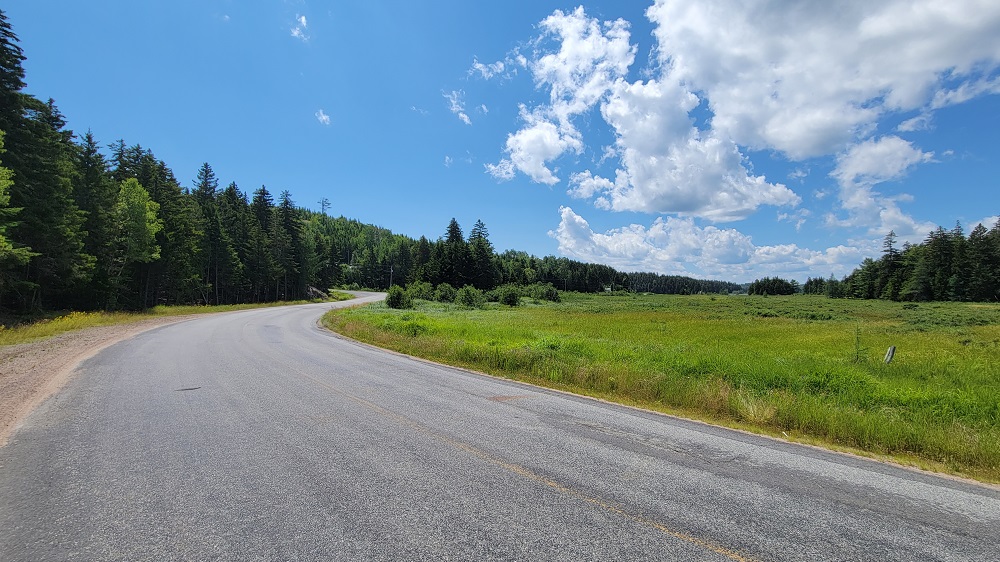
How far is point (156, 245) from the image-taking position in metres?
36.4

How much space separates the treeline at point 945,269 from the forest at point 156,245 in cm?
23

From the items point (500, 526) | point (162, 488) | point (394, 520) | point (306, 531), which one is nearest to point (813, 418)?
point (500, 526)

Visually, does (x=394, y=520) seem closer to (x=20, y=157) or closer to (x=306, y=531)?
(x=306, y=531)

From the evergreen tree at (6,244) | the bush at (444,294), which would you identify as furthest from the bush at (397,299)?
the evergreen tree at (6,244)

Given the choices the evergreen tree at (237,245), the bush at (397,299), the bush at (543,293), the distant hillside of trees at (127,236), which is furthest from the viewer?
the bush at (543,293)

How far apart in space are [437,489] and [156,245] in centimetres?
4465

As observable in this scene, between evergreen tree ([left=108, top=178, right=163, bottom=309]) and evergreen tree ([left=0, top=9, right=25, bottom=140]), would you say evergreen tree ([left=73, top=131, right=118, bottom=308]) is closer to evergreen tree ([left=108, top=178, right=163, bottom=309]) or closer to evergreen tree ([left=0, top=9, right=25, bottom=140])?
evergreen tree ([left=108, top=178, right=163, bottom=309])

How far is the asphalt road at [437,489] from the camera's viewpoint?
3.34m

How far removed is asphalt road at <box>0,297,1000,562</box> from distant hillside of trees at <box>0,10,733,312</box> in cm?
2105

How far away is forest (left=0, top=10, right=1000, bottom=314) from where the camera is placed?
22844 mm

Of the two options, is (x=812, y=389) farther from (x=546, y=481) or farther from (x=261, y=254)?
(x=261, y=254)

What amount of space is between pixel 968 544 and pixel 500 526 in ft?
13.5

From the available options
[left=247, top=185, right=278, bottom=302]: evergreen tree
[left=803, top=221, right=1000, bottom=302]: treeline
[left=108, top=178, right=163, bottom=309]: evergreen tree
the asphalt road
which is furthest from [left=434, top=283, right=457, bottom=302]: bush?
[left=803, top=221, right=1000, bottom=302]: treeline

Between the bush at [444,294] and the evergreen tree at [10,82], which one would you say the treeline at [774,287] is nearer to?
the bush at [444,294]
